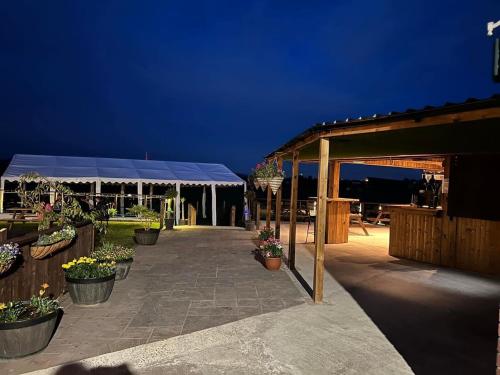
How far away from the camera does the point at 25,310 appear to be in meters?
2.97

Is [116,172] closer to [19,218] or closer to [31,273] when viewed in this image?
[19,218]

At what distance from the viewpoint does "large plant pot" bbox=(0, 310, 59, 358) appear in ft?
8.95

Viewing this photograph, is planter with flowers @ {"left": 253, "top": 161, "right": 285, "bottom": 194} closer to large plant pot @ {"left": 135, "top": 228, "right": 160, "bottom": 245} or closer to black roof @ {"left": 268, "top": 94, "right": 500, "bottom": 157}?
black roof @ {"left": 268, "top": 94, "right": 500, "bottom": 157}

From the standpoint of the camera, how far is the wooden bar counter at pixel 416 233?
7.18m

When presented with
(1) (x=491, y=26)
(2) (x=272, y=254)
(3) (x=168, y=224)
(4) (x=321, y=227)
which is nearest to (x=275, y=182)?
(2) (x=272, y=254)

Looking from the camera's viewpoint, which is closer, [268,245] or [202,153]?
[268,245]

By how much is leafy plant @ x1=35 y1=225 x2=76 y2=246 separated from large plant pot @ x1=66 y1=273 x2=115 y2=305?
0.51m

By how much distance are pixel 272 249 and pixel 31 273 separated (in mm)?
3794

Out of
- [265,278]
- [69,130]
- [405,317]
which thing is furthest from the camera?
[69,130]

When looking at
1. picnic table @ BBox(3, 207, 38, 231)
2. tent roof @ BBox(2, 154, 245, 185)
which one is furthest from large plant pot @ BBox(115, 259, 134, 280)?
tent roof @ BBox(2, 154, 245, 185)

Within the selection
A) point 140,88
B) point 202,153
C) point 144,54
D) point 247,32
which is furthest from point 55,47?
point 202,153

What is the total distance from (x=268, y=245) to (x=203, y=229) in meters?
6.19

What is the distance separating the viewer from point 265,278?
567 cm

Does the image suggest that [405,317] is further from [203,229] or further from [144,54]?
[144,54]
